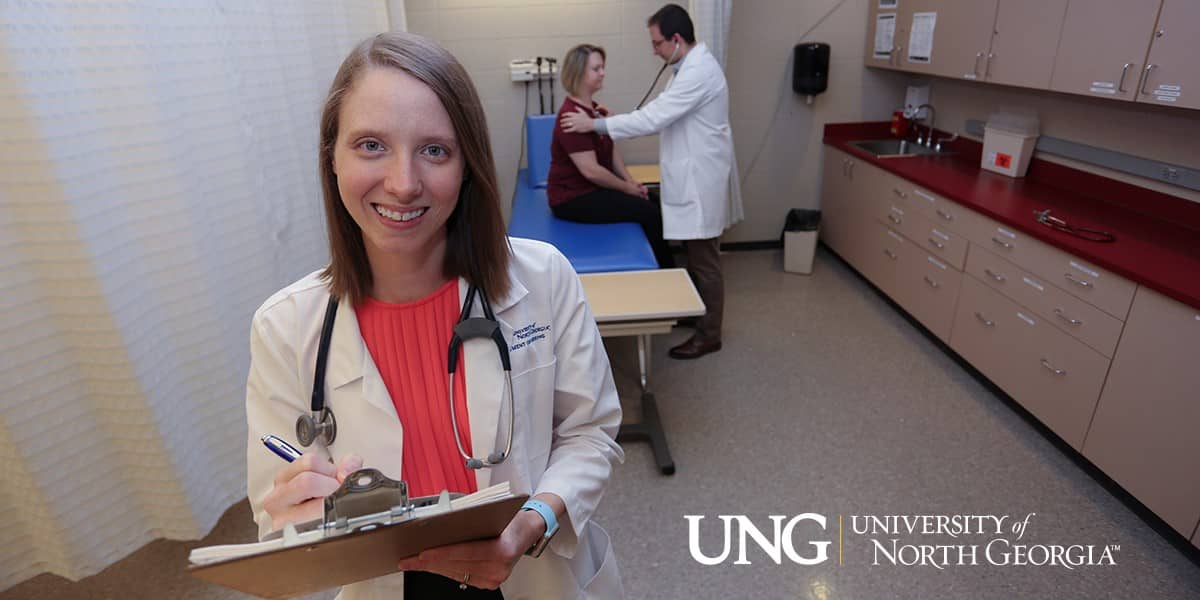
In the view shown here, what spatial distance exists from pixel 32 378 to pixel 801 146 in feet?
13.5

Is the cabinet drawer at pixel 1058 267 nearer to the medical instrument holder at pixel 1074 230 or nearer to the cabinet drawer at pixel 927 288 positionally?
the medical instrument holder at pixel 1074 230

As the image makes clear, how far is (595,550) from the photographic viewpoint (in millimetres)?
1152

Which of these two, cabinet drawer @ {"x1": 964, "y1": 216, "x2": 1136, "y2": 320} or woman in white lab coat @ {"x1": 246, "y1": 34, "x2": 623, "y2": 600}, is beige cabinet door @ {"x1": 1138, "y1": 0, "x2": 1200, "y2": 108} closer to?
cabinet drawer @ {"x1": 964, "y1": 216, "x2": 1136, "y2": 320}

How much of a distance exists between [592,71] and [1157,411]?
2.49 meters

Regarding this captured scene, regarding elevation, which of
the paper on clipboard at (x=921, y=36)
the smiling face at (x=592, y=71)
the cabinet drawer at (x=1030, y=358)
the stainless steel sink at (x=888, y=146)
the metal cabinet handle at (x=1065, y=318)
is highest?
the paper on clipboard at (x=921, y=36)

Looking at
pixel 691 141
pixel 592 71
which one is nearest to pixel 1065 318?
pixel 691 141

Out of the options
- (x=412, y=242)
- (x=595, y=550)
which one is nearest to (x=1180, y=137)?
(x=595, y=550)

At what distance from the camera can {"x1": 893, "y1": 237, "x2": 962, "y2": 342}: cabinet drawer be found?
3.05 meters

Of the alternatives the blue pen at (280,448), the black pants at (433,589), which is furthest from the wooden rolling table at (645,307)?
the blue pen at (280,448)

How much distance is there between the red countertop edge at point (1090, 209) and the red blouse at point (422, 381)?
6.74 ft

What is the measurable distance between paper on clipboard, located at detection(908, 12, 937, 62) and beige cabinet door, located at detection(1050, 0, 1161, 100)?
0.99 m

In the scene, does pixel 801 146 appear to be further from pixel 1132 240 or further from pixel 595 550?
pixel 595 550

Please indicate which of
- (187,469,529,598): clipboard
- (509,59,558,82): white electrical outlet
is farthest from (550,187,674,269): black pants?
(187,469,529,598): clipboard

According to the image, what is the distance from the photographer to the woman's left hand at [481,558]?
0.80 metres
